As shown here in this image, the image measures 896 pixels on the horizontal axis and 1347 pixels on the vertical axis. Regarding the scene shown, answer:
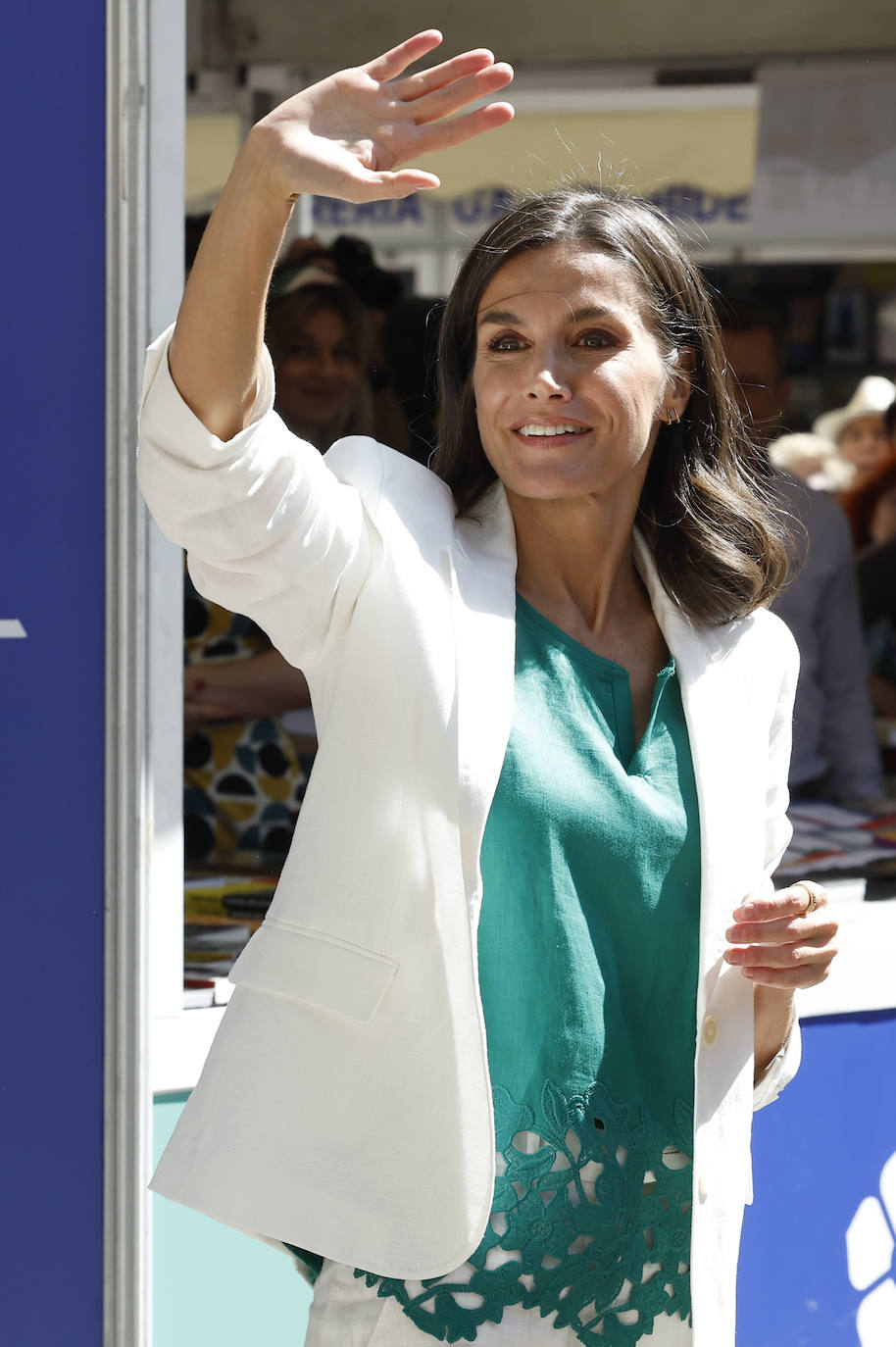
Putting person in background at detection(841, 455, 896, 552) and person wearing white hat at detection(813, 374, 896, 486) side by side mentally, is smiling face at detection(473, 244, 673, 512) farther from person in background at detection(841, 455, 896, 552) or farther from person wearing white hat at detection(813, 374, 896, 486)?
person wearing white hat at detection(813, 374, 896, 486)

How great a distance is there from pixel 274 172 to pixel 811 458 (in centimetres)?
623

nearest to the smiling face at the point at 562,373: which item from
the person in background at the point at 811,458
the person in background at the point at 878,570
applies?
the person in background at the point at 878,570

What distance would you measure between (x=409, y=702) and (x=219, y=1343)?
52.7 inches

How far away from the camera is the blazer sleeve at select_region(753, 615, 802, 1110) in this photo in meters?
1.61

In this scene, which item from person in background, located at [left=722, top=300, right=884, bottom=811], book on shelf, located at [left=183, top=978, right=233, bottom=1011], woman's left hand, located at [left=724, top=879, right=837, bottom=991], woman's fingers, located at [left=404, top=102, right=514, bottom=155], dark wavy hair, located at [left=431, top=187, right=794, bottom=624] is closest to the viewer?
woman's fingers, located at [left=404, top=102, right=514, bottom=155]

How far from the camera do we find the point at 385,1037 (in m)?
1.30

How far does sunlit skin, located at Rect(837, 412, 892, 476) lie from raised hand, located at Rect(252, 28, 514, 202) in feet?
17.6

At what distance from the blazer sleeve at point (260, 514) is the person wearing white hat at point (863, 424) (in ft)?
17.1

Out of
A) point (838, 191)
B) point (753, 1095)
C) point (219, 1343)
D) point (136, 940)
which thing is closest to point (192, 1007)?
point (136, 940)

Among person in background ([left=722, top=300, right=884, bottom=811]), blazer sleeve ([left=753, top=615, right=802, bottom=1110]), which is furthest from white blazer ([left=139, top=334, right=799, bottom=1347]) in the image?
person in background ([left=722, top=300, right=884, bottom=811])

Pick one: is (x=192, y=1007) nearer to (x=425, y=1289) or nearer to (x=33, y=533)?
(x=33, y=533)

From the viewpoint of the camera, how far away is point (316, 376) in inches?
139

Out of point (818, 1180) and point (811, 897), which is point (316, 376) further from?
point (811, 897)

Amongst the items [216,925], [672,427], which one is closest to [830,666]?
[216,925]
